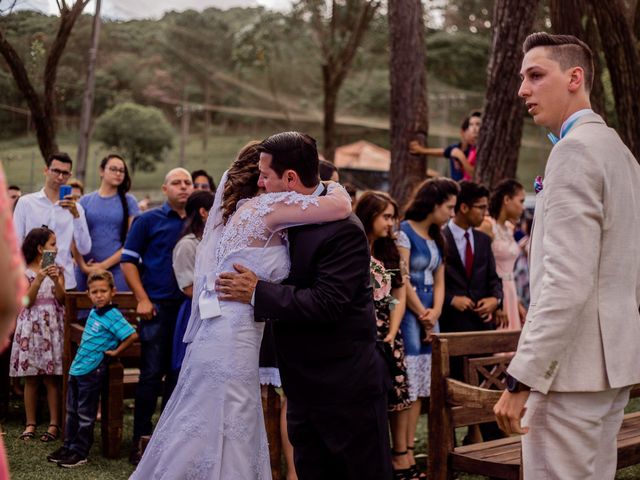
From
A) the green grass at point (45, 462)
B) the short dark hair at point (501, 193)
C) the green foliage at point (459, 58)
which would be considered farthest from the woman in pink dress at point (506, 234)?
the green foliage at point (459, 58)

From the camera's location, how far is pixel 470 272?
25.0ft

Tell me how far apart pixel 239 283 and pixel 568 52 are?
5.94 feet

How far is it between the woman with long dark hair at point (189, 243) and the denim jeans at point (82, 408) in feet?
2.16

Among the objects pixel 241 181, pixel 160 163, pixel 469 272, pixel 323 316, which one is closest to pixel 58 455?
pixel 241 181

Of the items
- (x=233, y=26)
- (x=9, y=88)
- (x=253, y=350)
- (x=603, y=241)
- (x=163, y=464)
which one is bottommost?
(x=163, y=464)

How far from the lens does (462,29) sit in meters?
41.7

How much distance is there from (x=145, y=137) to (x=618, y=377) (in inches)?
764

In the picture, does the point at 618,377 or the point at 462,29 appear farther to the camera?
the point at 462,29

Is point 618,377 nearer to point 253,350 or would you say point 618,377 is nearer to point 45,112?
point 253,350

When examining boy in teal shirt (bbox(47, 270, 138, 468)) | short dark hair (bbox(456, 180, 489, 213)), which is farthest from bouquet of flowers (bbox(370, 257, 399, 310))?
boy in teal shirt (bbox(47, 270, 138, 468))

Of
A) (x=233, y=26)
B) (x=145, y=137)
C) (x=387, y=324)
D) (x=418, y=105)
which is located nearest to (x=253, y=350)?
(x=387, y=324)

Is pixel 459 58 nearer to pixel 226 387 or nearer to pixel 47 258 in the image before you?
pixel 47 258

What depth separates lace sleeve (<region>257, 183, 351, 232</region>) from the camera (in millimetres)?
4164

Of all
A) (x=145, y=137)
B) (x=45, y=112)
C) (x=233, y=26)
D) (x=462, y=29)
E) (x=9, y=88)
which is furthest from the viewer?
(x=462, y=29)
